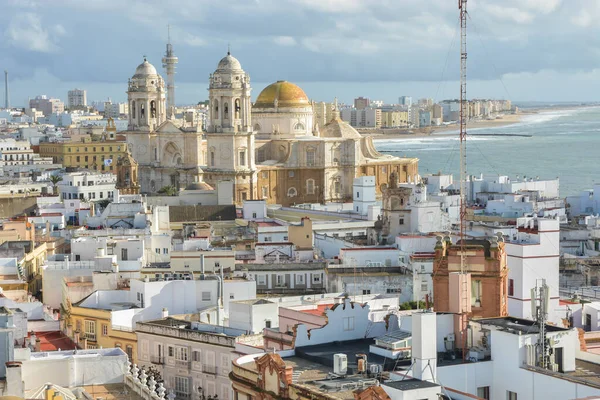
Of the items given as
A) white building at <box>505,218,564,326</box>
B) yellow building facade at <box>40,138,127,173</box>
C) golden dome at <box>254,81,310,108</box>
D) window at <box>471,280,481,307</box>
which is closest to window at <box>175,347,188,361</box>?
white building at <box>505,218,564,326</box>

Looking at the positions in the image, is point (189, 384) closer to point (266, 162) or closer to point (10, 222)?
point (10, 222)

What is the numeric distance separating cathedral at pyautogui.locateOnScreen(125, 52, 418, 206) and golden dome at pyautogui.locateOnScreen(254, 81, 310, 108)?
0.05 m

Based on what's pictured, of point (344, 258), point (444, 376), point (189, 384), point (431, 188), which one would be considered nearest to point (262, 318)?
point (189, 384)

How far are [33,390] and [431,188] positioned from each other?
1586 inches

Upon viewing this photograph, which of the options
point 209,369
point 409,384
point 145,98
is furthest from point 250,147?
point 409,384

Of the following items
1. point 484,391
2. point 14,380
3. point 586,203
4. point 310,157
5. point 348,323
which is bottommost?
point 484,391

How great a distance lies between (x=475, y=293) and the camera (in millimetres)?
19344

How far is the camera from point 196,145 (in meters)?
65.6

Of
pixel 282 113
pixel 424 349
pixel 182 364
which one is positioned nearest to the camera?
pixel 424 349

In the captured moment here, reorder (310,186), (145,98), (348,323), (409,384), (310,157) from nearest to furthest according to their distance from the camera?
(409,384), (348,323), (310,186), (310,157), (145,98)

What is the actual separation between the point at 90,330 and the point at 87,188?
96.7 ft

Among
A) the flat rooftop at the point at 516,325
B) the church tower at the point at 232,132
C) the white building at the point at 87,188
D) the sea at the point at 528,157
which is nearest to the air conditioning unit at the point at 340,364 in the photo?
the flat rooftop at the point at 516,325

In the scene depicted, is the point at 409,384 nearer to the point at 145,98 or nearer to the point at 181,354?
the point at 181,354

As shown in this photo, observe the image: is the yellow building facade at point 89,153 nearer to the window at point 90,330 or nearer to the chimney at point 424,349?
the window at point 90,330
